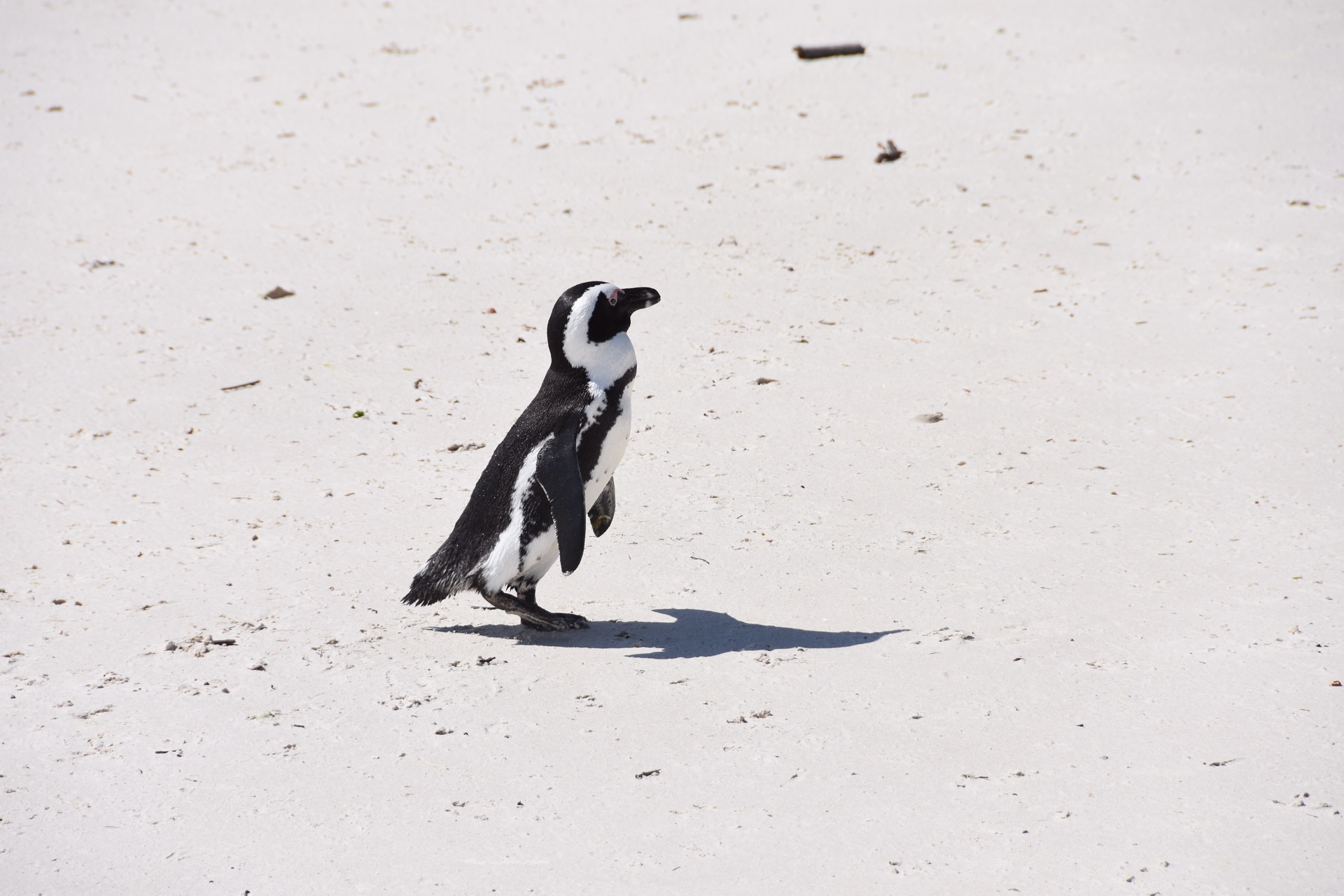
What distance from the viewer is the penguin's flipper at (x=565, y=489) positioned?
3766mm

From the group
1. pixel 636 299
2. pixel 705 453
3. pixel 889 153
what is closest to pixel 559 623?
pixel 636 299

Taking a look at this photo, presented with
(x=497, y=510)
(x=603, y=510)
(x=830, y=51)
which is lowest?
(x=603, y=510)

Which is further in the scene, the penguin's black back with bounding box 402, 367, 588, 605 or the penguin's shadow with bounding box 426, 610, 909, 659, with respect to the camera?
the penguin's black back with bounding box 402, 367, 588, 605

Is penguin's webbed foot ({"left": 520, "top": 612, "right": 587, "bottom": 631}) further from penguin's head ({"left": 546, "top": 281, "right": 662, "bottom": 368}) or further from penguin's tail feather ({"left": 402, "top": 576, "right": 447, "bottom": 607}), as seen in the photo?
penguin's head ({"left": 546, "top": 281, "right": 662, "bottom": 368})

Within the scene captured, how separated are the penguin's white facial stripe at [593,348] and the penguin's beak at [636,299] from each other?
2cm

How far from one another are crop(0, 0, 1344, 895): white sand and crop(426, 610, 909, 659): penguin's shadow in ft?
0.07

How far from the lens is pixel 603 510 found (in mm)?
4242

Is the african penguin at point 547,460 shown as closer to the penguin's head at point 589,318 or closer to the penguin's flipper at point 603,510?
the penguin's head at point 589,318

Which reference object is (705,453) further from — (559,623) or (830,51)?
(830,51)

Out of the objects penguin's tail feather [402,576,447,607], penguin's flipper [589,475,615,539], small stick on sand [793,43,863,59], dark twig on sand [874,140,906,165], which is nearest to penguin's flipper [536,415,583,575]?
penguin's flipper [589,475,615,539]

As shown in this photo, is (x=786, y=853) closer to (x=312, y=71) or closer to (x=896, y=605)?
(x=896, y=605)

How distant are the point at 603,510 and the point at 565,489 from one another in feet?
1.47

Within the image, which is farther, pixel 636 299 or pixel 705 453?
pixel 705 453

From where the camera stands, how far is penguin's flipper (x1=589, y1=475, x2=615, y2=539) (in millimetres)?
4227
